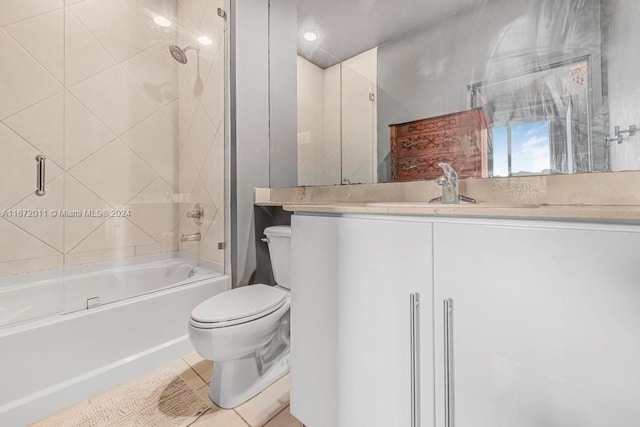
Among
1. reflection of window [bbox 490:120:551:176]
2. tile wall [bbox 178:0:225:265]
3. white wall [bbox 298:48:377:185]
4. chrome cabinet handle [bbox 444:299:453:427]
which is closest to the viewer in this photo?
chrome cabinet handle [bbox 444:299:453:427]

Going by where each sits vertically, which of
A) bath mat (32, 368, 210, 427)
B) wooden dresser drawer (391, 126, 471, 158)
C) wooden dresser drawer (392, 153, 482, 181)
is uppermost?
wooden dresser drawer (391, 126, 471, 158)

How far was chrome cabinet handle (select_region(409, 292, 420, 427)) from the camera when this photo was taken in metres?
0.68

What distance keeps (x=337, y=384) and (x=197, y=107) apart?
2.06m

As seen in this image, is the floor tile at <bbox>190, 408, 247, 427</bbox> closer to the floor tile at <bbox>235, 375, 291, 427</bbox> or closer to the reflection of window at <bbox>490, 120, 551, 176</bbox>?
the floor tile at <bbox>235, 375, 291, 427</bbox>

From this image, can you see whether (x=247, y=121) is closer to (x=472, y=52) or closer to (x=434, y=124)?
(x=434, y=124)

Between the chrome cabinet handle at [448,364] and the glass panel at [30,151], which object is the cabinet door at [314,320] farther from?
the glass panel at [30,151]

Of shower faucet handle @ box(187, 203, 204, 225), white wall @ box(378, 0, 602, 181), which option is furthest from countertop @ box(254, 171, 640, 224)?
shower faucet handle @ box(187, 203, 204, 225)

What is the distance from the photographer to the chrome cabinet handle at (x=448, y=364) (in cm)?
64

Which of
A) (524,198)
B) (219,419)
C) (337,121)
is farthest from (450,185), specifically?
(219,419)

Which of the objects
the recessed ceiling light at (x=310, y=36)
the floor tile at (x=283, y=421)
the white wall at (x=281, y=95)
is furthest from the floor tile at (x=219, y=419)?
the recessed ceiling light at (x=310, y=36)

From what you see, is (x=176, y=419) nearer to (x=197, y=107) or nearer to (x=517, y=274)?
(x=517, y=274)

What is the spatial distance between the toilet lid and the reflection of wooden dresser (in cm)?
83

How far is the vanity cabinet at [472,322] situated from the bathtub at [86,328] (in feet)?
Answer: 3.29

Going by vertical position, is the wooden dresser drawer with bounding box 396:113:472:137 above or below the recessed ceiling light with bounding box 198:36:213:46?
below
